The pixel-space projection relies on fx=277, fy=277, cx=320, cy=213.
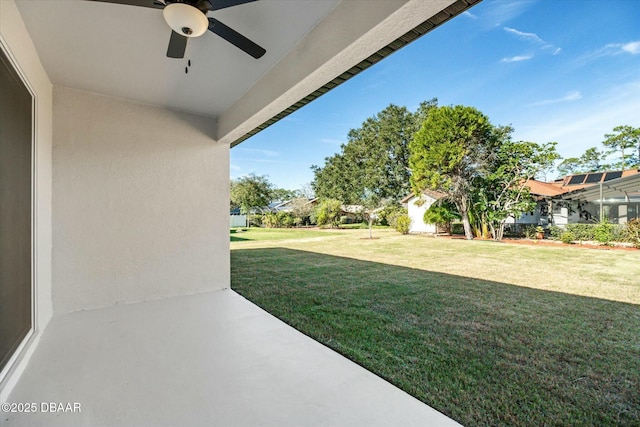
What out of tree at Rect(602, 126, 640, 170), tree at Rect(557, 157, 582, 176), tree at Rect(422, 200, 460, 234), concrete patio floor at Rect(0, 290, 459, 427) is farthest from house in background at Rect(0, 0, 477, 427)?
tree at Rect(557, 157, 582, 176)

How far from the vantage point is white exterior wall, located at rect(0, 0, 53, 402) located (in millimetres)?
1758

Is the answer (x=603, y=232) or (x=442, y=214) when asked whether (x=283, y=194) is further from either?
(x=603, y=232)

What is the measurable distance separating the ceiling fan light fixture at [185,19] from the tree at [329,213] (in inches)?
627

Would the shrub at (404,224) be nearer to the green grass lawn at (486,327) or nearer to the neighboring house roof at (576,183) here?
the neighboring house roof at (576,183)

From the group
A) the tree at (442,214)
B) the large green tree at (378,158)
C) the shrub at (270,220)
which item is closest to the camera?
the tree at (442,214)

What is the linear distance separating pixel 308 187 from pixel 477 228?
14.0 metres

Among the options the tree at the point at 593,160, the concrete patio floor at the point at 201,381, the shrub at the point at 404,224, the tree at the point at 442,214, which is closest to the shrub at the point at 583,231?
the tree at the point at 442,214

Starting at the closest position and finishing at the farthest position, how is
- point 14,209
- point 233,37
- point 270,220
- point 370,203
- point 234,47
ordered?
point 233,37 < point 14,209 < point 234,47 < point 270,220 < point 370,203

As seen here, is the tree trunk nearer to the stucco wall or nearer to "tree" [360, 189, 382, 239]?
"tree" [360, 189, 382, 239]

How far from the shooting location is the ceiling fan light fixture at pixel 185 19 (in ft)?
4.77

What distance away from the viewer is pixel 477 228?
11.2 meters

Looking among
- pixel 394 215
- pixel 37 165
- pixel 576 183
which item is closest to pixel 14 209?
pixel 37 165

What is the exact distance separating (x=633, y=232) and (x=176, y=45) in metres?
11.3

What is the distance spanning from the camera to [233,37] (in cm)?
176
